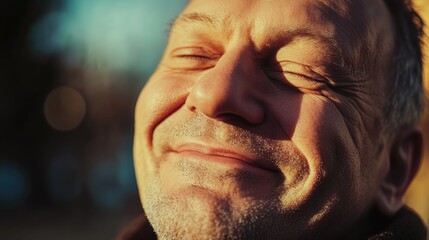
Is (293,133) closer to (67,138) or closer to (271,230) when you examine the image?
(271,230)

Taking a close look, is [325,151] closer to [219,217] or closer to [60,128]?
[219,217]

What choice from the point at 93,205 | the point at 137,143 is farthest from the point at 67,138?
the point at 137,143

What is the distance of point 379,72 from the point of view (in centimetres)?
209

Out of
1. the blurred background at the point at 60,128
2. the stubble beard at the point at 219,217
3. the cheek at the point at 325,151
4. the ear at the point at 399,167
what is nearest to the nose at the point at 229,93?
the cheek at the point at 325,151

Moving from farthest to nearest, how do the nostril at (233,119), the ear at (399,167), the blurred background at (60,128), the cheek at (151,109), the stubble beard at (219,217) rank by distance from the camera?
the blurred background at (60,128), the ear at (399,167), the cheek at (151,109), the nostril at (233,119), the stubble beard at (219,217)

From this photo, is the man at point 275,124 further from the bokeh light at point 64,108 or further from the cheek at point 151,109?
the bokeh light at point 64,108

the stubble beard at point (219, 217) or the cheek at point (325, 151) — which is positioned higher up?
the cheek at point (325, 151)

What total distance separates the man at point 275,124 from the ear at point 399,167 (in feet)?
0.05

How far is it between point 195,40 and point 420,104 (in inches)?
46.1

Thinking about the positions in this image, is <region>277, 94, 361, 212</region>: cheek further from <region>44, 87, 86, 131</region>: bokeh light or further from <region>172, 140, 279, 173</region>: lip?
<region>44, 87, 86, 131</region>: bokeh light

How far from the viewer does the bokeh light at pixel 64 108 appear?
625 inches

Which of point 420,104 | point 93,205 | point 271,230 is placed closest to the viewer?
point 271,230

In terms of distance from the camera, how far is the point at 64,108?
57.8 feet

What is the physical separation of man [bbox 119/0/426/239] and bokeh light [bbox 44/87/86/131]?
13.8m
